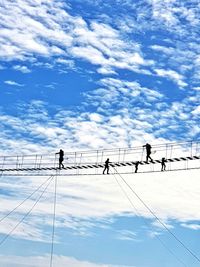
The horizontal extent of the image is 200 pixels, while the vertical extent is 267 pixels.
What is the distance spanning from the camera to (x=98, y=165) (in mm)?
75375

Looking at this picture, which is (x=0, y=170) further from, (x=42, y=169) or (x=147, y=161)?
(x=147, y=161)

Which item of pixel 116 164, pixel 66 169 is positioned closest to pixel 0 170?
pixel 66 169

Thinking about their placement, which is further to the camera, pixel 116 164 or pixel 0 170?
pixel 0 170

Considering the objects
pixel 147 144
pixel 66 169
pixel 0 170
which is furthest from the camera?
pixel 0 170

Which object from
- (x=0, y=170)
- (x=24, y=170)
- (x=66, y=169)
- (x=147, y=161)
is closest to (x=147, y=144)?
(x=147, y=161)

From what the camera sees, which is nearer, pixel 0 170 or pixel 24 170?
pixel 24 170

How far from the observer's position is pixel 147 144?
7175 cm

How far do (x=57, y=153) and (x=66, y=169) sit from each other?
2.94m

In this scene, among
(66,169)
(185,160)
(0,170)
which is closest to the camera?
(185,160)

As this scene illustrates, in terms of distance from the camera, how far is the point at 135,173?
231 ft

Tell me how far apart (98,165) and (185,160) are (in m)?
13.0

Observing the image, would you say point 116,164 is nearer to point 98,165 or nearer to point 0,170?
point 98,165

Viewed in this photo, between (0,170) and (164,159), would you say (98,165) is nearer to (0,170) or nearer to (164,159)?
(164,159)

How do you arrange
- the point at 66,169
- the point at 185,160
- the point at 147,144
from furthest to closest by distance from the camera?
the point at 66,169 → the point at 147,144 → the point at 185,160
